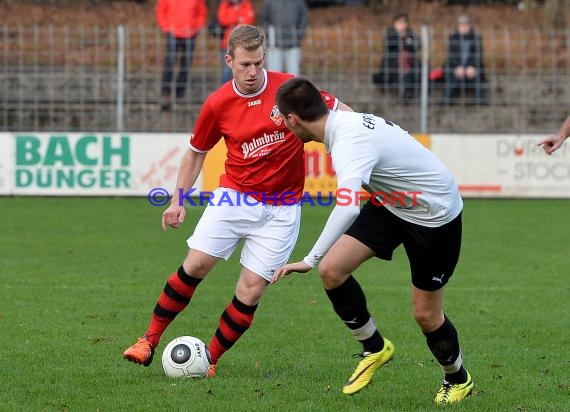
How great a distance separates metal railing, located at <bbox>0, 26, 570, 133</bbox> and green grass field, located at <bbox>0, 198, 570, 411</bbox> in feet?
13.9

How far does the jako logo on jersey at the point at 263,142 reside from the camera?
280 inches

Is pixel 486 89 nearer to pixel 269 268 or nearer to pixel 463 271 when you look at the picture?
pixel 463 271

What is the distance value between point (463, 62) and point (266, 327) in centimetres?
1099

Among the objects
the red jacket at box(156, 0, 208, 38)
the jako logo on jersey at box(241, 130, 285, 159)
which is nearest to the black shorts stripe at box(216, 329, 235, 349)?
the jako logo on jersey at box(241, 130, 285, 159)

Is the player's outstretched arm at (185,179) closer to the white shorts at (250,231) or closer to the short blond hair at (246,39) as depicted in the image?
the white shorts at (250,231)

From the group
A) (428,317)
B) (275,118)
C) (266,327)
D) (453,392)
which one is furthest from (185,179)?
(453,392)

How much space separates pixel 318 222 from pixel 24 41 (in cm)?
650

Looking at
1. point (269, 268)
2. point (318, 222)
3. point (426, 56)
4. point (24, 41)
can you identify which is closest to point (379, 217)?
point (269, 268)

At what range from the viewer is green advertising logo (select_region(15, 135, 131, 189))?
57.9 ft

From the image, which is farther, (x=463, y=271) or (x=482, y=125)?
(x=482, y=125)

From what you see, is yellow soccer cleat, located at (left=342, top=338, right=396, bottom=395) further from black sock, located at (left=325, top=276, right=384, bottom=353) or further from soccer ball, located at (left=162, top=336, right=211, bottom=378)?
soccer ball, located at (left=162, top=336, right=211, bottom=378)

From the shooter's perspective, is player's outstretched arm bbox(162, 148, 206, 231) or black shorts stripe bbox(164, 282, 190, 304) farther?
player's outstretched arm bbox(162, 148, 206, 231)

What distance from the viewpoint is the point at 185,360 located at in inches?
268

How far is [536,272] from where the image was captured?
455 inches
